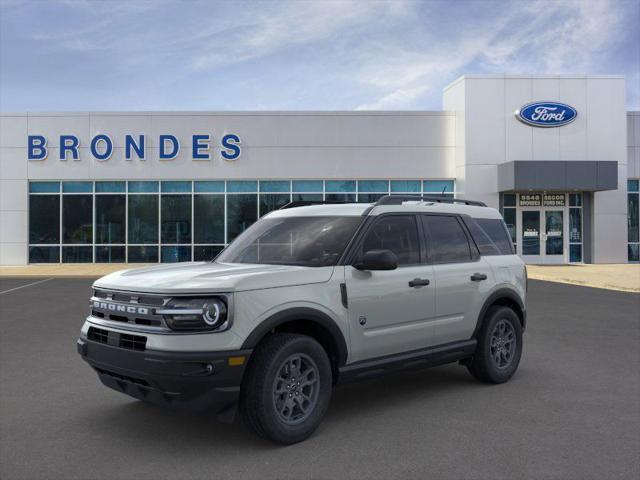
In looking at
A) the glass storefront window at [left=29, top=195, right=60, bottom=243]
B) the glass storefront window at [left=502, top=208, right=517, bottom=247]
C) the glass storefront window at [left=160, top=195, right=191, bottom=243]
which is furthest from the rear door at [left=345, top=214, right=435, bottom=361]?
the glass storefront window at [left=29, top=195, right=60, bottom=243]

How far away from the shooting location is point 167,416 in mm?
5234

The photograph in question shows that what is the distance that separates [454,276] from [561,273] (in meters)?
17.8

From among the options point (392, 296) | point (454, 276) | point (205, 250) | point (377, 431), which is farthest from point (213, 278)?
point (205, 250)

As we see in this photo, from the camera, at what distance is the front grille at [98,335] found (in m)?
4.70

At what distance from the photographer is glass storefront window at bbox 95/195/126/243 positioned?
90.6 feet

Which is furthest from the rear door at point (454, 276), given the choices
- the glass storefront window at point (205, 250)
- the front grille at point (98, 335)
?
the glass storefront window at point (205, 250)

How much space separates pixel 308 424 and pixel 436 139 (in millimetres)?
24659

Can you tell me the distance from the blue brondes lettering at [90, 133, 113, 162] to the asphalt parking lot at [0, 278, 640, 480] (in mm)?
20892

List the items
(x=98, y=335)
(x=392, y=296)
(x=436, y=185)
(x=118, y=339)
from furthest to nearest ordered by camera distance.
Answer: (x=436, y=185)
(x=392, y=296)
(x=98, y=335)
(x=118, y=339)

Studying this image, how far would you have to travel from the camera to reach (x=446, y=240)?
20.1ft

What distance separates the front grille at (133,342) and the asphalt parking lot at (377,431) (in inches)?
29.5

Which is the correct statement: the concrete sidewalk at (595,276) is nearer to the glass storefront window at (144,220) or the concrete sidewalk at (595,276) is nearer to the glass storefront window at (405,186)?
the glass storefront window at (405,186)

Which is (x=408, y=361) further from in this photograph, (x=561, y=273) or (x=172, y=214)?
(x=172, y=214)

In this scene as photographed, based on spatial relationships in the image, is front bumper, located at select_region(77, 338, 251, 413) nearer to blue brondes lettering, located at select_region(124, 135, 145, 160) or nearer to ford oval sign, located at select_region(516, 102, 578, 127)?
blue brondes lettering, located at select_region(124, 135, 145, 160)
